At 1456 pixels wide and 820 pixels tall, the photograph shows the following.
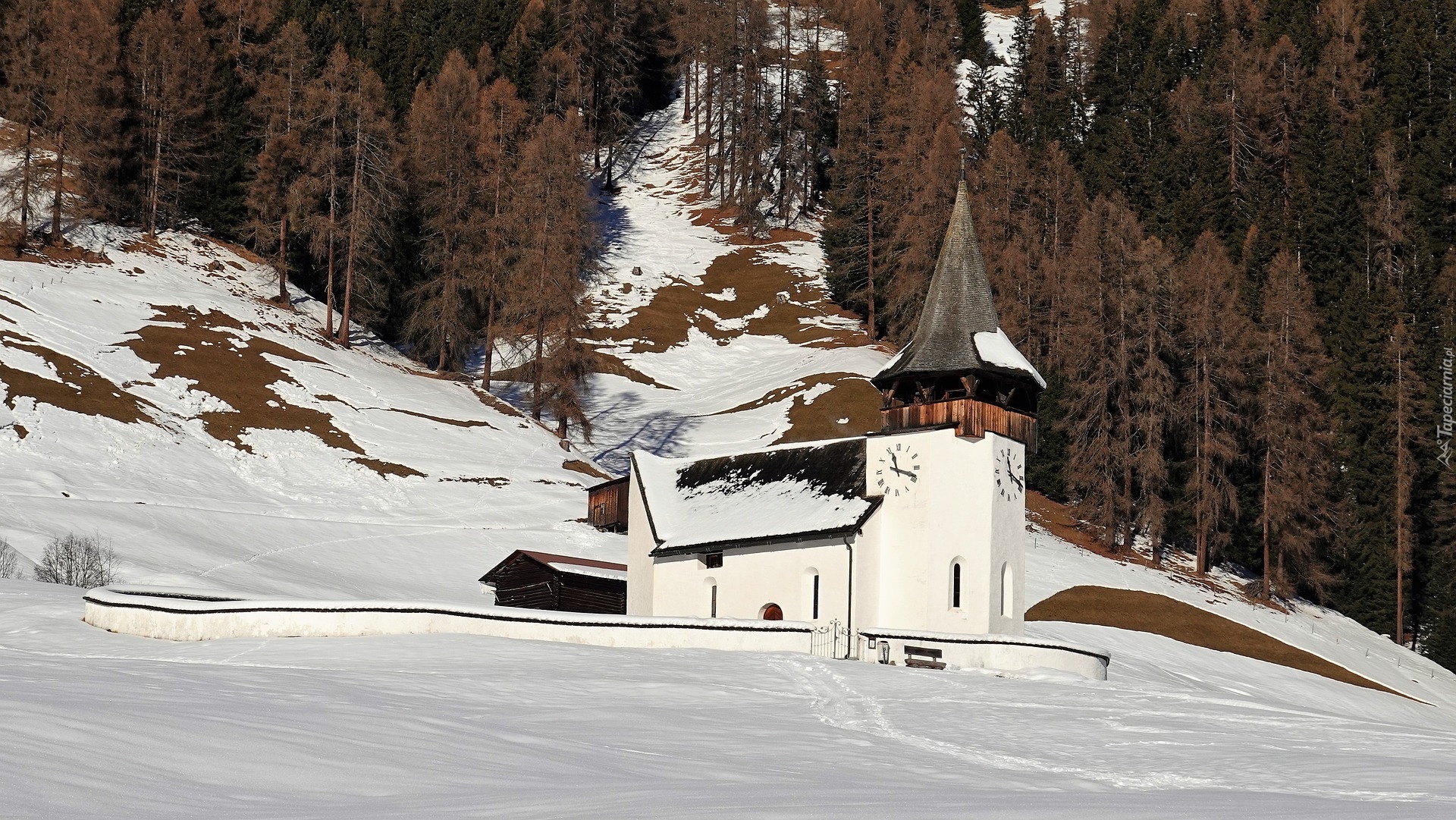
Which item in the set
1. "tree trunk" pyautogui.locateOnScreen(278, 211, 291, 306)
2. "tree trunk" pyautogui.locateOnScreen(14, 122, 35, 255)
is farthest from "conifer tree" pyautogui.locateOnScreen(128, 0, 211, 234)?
"tree trunk" pyautogui.locateOnScreen(14, 122, 35, 255)

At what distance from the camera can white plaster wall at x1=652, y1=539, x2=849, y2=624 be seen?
135 feet

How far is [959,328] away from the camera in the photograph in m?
42.7

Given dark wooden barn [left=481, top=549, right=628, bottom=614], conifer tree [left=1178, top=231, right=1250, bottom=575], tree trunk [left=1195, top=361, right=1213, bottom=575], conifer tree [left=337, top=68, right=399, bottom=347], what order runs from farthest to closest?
conifer tree [left=337, top=68, right=399, bottom=347] → conifer tree [left=1178, top=231, right=1250, bottom=575] → tree trunk [left=1195, top=361, right=1213, bottom=575] → dark wooden barn [left=481, top=549, right=628, bottom=614]

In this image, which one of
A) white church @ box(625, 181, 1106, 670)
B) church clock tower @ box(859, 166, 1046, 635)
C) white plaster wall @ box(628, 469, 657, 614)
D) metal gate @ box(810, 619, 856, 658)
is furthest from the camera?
white plaster wall @ box(628, 469, 657, 614)

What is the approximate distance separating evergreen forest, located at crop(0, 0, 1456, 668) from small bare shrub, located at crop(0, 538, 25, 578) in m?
28.3

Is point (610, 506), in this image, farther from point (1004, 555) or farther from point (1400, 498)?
point (1400, 498)

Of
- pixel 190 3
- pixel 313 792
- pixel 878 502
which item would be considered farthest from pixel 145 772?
pixel 190 3

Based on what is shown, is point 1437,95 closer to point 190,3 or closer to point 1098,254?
point 1098,254

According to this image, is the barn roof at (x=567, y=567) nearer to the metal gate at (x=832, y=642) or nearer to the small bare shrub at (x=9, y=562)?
the metal gate at (x=832, y=642)

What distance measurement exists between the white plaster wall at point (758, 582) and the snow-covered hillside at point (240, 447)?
7.86 m

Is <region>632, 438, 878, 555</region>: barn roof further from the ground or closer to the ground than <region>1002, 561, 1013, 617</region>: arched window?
further from the ground

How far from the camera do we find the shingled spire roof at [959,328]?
41.6 meters

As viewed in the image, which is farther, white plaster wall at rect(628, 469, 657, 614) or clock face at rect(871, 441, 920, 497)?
white plaster wall at rect(628, 469, 657, 614)

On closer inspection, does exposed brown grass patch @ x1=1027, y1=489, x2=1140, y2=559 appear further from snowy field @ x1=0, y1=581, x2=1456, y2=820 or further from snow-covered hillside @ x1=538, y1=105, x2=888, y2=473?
snowy field @ x1=0, y1=581, x2=1456, y2=820
